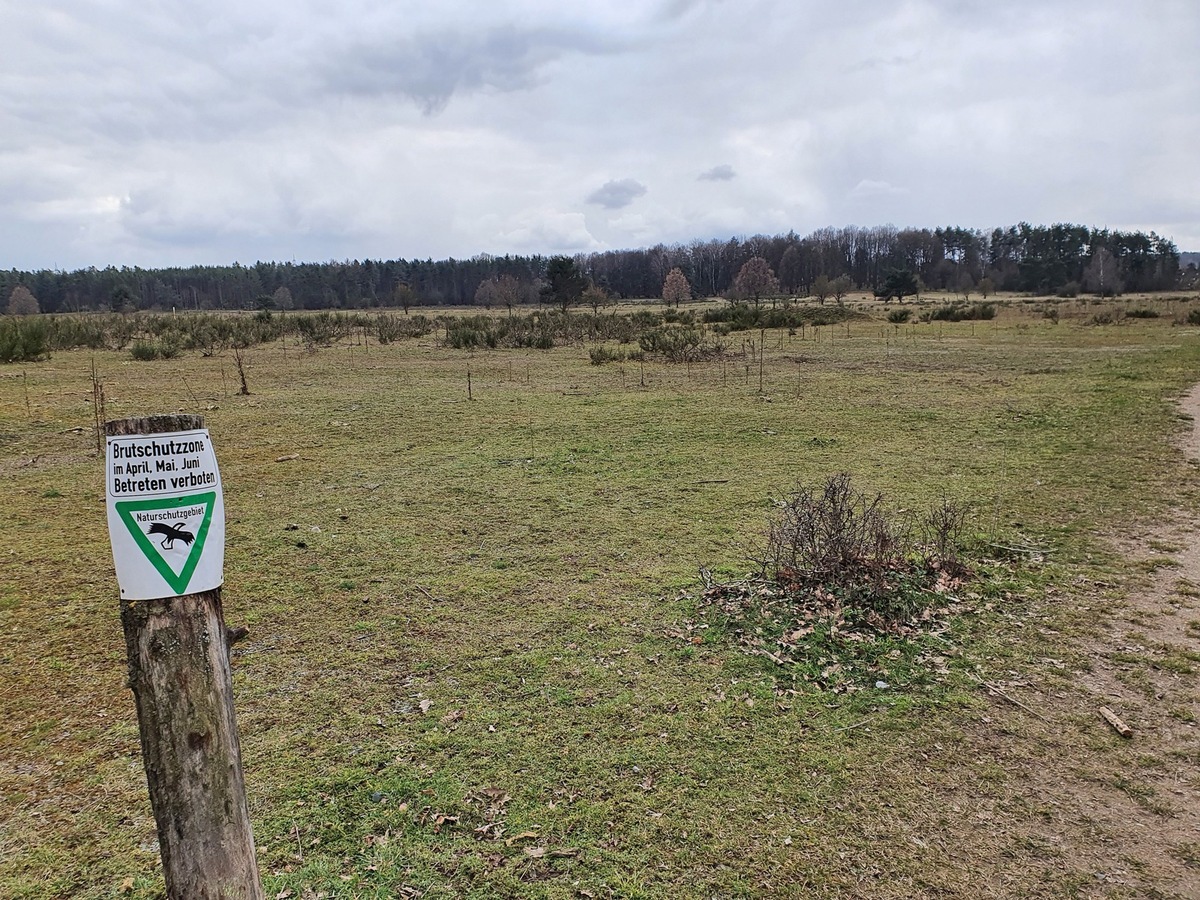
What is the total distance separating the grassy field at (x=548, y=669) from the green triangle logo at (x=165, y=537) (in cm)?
160

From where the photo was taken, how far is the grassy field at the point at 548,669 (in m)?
2.65

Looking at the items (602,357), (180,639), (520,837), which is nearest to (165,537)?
(180,639)

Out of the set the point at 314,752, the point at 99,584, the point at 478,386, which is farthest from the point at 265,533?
the point at 478,386

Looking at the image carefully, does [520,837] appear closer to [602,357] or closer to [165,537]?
[165,537]

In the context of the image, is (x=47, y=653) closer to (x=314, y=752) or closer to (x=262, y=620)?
(x=262, y=620)

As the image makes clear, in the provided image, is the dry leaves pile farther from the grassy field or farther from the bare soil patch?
the bare soil patch

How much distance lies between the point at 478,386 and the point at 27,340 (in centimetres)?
1492

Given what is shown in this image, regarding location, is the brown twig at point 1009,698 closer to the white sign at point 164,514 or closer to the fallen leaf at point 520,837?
the fallen leaf at point 520,837

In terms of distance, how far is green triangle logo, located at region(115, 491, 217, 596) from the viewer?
1.58 metres

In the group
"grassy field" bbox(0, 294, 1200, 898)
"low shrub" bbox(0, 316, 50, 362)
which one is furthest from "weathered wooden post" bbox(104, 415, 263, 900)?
"low shrub" bbox(0, 316, 50, 362)

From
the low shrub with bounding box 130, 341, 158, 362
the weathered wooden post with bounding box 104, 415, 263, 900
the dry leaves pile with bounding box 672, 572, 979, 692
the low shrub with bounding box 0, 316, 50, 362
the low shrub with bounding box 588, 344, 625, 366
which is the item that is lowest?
the dry leaves pile with bounding box 672, 572, 979, 692

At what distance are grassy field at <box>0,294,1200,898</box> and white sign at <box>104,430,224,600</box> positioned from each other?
1.59m

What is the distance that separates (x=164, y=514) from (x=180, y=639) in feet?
1.00

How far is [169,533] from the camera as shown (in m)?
1.62
